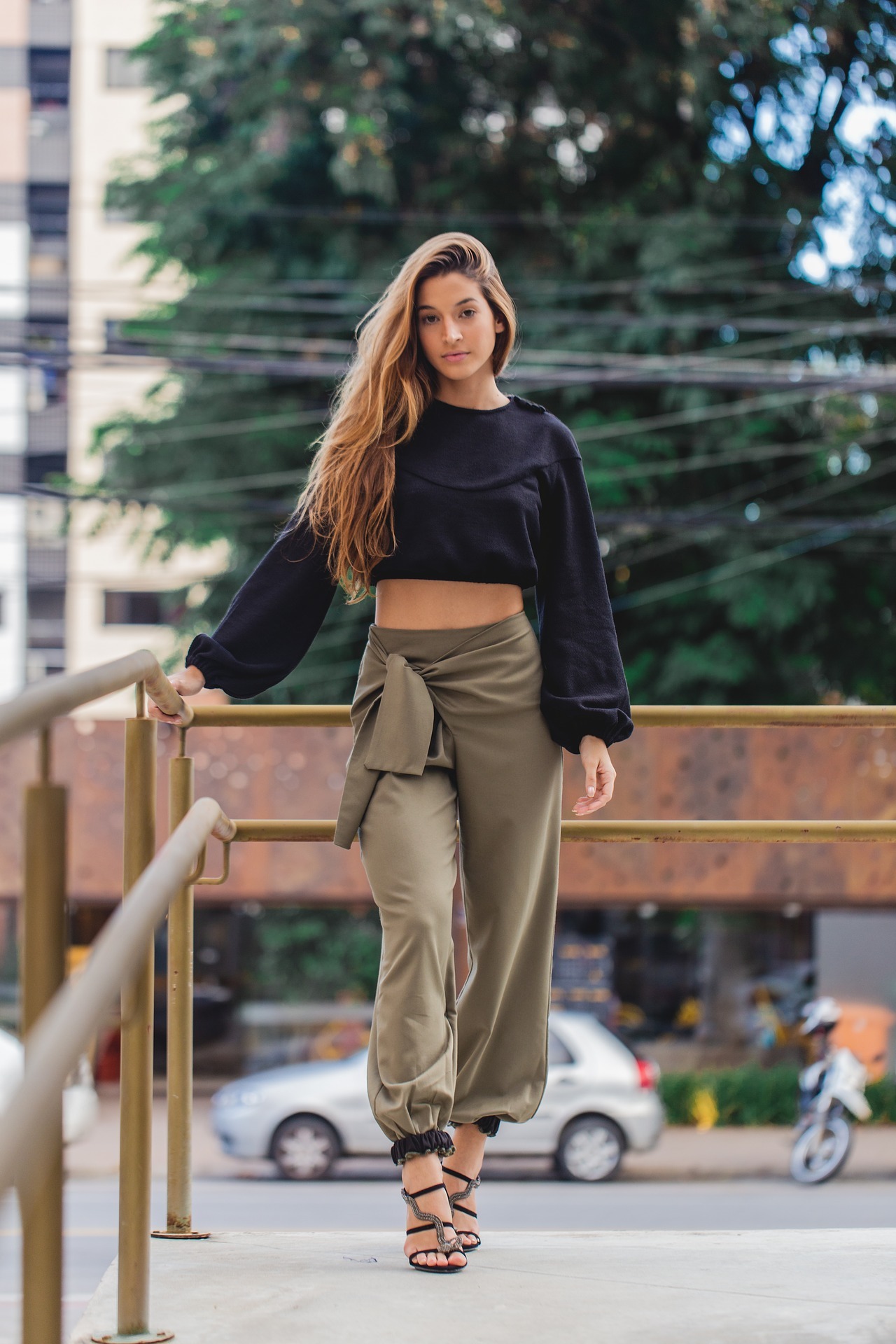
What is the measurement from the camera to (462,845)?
2.31m

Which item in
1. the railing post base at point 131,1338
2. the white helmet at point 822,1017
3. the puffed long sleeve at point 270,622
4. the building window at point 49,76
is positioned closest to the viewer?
the railing post base at point 131,1338

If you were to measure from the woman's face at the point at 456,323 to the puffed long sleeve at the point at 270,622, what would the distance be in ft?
1.16

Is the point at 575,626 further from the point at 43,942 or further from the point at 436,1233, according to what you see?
the point at 43,942

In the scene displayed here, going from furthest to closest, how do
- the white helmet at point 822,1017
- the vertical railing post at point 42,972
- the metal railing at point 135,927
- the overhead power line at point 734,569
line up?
the overhead power line at point 734,569 → the white helmet at point 822,1017 → the vertical railing post at point 42,972 → the metal railing at point 135,927

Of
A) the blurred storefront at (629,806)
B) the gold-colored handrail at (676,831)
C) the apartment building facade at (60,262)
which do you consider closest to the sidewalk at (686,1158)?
the blurred storefront at (629,806)

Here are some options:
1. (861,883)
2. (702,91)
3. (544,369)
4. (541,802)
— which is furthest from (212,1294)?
(702,91)

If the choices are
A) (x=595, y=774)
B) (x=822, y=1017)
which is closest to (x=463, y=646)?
(x=595, y=774)

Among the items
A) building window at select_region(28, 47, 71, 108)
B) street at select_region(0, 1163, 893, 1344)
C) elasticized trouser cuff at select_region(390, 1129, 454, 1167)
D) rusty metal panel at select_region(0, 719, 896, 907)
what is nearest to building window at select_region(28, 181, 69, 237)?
building window at select_region(28, 47, 71, 108)

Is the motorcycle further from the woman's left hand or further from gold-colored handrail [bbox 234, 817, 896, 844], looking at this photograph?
the woman's left hand

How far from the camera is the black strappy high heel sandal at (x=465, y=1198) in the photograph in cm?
231

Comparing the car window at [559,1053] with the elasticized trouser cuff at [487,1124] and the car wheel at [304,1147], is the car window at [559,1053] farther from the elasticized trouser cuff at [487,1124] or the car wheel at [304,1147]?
the elasticized trouser cuff at [487,1124]

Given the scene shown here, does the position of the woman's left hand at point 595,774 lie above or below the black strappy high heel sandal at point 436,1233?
above

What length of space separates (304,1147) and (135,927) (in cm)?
993

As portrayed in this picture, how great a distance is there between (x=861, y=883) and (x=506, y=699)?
10336mm
